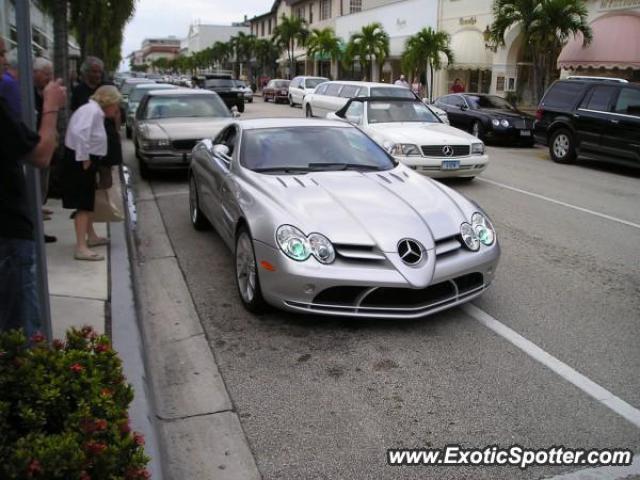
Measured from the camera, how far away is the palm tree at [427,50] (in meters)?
30.3

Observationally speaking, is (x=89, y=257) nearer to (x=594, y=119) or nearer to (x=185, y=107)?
(x=185, y=107)

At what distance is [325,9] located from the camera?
5350 cm

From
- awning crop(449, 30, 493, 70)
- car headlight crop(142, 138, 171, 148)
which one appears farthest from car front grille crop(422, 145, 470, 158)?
awning crop(449, 30, 493, 70)

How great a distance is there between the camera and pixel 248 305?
5191mm

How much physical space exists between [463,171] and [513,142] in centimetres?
754

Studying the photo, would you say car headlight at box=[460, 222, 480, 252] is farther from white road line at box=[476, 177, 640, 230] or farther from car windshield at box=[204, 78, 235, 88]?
car windshield at box=[204, 78, 235, 88]

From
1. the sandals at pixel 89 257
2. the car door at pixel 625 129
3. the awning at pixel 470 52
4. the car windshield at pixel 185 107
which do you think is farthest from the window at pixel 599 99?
the awning at pixel 470 52

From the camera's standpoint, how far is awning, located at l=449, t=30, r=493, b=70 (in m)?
29.8

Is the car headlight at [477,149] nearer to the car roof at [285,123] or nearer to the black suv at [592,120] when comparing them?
the black suv at [592,120]

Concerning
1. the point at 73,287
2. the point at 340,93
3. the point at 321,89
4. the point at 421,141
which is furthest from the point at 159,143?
the point at 321,89

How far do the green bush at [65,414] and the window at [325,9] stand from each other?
53445 mm

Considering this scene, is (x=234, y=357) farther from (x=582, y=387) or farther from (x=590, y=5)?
(x=590, y=5)

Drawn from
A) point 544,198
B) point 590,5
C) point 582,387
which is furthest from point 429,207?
point 590,5

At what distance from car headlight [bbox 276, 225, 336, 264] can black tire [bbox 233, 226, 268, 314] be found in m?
0.36
